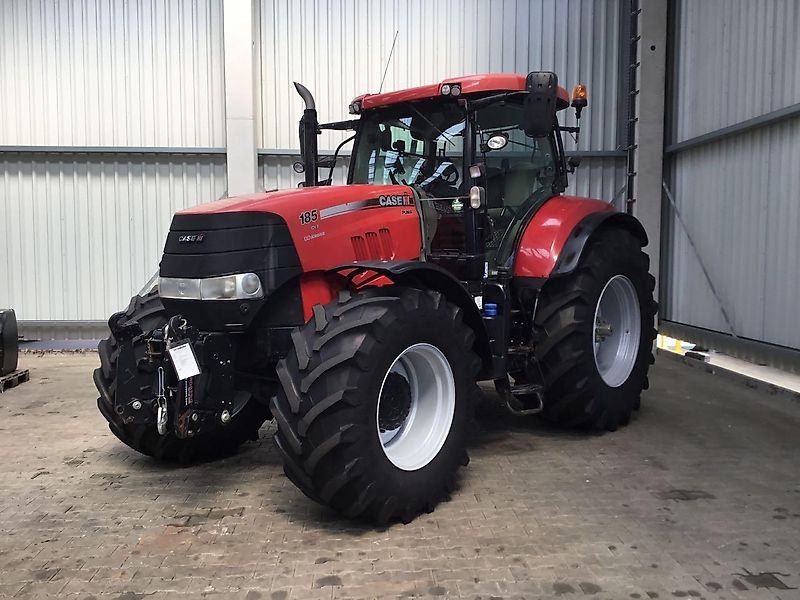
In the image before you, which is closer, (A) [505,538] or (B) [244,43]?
(A) [505,538]

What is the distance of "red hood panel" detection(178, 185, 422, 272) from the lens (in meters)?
3.29

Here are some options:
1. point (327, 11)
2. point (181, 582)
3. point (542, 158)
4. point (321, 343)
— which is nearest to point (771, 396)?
point (542, 158)

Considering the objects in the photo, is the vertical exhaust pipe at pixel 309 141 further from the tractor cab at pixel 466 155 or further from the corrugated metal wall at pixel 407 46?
the corrugated metal wall at pixel 407 46

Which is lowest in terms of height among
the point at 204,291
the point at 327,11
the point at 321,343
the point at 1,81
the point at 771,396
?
the point at 771,396

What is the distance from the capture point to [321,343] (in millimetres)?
2891

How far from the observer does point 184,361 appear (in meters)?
2.97

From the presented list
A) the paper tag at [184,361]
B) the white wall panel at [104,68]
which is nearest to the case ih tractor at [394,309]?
the paper tag at [184,361]

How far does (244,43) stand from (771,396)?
691 cm

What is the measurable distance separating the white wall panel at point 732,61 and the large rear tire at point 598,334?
273cm

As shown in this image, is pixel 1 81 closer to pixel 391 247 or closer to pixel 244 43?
pixel 244 43

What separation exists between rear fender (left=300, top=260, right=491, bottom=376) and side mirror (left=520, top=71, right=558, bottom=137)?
1.04m

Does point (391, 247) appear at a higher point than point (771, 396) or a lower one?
higher

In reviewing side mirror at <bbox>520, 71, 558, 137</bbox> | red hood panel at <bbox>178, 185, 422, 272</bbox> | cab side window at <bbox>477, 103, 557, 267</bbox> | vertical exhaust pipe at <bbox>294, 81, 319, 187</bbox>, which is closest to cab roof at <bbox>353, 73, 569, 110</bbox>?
cab side window at <bbox>477, 103, 557, 267</bbox>

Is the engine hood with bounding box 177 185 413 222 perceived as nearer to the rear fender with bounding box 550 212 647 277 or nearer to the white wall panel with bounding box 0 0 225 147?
the rear fender with bounding box 550 212 647 277
